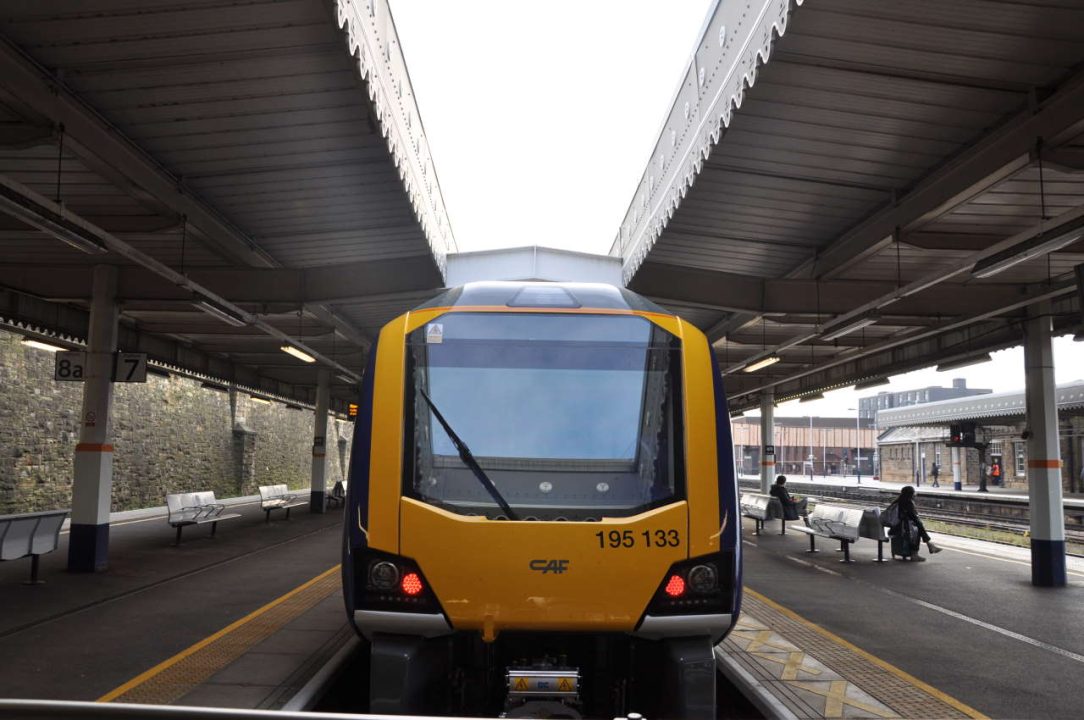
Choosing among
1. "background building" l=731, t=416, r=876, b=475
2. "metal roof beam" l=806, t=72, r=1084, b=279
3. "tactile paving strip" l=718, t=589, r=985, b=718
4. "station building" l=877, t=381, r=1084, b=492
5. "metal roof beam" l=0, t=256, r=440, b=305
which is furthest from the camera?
"background building" l=731, t=416, r=876, b=475

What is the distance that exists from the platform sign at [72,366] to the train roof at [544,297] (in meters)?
9.09

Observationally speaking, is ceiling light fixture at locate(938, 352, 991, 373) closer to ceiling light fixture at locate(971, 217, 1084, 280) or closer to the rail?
ceiling light fixture at locate(971, 217, 1084, 280)

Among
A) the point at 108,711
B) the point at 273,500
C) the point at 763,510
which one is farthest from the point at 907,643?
the point at 273,500

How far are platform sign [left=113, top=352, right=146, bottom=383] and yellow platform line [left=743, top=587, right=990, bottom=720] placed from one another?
910 centimetres

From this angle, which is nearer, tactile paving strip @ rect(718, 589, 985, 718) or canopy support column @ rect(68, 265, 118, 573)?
tactile paving strip @ rect(718, 589, 985, 718)

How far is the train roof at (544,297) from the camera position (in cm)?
514

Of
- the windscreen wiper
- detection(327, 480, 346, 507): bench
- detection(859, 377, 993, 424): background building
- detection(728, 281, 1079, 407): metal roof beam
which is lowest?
detection(327, 480, 346, 507): bench

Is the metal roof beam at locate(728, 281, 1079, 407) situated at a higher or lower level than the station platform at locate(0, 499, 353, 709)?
higher

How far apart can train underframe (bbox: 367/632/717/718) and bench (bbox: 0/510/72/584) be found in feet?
24.4

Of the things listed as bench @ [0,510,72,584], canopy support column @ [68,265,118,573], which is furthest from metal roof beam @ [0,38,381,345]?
bench @ [0,510,72,584]

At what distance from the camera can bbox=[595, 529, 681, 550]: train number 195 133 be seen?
4355 mm

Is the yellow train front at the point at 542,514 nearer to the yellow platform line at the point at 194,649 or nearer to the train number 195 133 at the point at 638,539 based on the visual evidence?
the train number 195 133 at the point at 638,539

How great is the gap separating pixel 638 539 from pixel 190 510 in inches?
546

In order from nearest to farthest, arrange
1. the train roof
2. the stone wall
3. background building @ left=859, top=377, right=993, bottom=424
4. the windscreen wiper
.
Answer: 1. the windscreen wiper
2. the train roof
3. the stone wall
4. background building @ left=859, top=377, right=993, bottom=424
